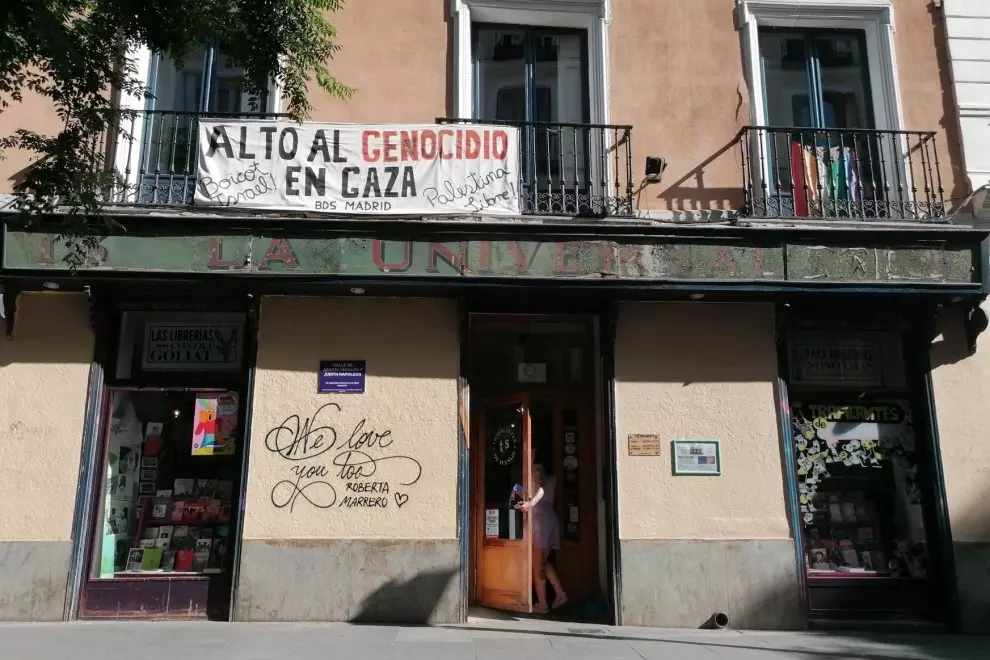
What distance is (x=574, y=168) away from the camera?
8391mm

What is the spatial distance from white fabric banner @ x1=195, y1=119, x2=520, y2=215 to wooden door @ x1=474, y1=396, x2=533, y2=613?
2.28m

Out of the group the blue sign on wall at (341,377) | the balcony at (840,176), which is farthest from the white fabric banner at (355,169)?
the balcony at (840,176)

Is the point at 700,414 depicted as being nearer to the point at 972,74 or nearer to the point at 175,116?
the point at 972,74

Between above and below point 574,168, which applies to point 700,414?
below

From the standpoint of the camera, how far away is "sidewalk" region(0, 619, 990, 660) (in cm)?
607

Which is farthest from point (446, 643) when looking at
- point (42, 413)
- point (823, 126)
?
point (823, 126)

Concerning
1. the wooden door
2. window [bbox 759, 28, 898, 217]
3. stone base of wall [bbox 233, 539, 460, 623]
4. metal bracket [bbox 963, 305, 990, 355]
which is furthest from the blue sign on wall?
metal bracket [bbox 963, 305, 990, 355]

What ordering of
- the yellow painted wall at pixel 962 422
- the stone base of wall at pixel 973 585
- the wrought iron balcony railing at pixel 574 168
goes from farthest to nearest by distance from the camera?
the wrought iron balcony railing at pixel 574 168 → the yellow painted wall at pixel 962 422 → the stone base of wall at pixel 973 585

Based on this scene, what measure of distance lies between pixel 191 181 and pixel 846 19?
752cm

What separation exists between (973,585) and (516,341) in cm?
515

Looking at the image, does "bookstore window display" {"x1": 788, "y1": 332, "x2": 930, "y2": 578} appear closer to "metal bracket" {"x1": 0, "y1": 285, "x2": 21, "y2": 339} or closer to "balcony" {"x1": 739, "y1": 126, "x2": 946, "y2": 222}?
"balcony" {"x1": 739, "y1": 126, "x2": 946, "y2": 222}

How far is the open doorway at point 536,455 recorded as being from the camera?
8359mm

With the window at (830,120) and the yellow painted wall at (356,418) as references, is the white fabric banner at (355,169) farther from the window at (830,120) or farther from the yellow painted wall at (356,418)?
the window at (830,120)

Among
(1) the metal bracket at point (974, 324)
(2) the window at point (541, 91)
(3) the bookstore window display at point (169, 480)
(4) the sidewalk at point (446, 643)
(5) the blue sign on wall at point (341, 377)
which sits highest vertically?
(2) the window at point (541, 91)
